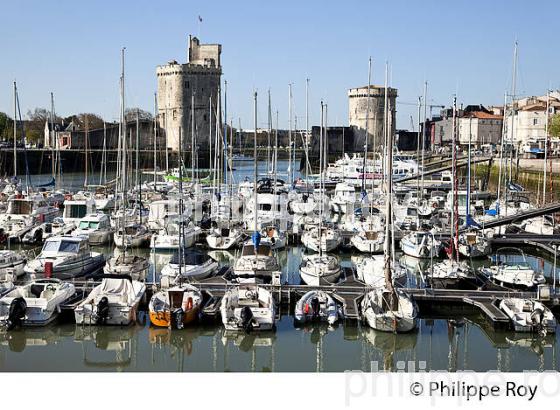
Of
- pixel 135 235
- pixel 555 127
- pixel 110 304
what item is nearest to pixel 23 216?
pixel 135 235

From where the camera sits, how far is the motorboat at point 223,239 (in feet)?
56.2

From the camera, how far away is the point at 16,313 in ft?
34.7

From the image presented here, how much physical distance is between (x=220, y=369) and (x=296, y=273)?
558 cm

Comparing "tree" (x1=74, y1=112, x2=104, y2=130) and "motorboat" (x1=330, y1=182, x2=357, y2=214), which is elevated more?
"tree" (x1=74, y1=112, x2=104, y2=130)

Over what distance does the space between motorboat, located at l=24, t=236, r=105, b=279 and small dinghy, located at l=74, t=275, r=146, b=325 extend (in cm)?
191

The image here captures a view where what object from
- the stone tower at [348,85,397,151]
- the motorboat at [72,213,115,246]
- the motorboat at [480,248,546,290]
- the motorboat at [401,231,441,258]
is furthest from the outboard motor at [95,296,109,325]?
the stone tower at [348,85,397,151]

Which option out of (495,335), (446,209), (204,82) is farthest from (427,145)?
(495,335)

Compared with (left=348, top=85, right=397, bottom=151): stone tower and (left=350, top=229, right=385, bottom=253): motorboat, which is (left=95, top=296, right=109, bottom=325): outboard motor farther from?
(left=348, top=85, right=397, bottom=151): stone tower

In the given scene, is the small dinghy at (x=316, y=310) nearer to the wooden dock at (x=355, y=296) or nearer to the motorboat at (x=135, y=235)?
the wooden dock at (x=355, y=296)

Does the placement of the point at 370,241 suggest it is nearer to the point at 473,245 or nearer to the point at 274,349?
the point at 473,245

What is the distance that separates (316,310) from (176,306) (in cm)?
205

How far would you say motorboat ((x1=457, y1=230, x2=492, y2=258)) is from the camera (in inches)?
656

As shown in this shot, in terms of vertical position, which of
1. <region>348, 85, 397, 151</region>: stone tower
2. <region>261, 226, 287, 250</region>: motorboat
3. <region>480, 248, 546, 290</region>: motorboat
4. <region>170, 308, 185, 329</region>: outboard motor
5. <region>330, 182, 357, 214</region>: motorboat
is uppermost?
<region>348, 85, 397, 151</region>: stone tower

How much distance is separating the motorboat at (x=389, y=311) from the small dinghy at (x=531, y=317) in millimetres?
1428
